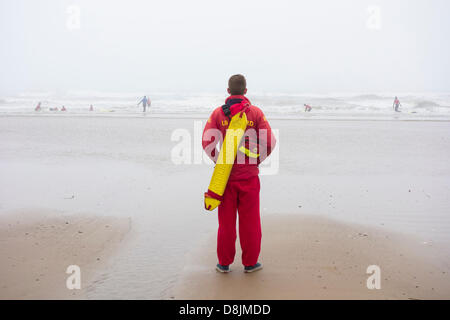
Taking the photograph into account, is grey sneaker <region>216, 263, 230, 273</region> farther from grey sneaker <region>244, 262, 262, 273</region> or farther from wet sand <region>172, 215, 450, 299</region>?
grey sneaker <region>244, 262, 262, 273</region>

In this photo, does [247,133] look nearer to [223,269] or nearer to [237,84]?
[237,84]

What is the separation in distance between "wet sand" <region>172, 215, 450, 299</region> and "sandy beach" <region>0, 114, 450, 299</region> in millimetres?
15

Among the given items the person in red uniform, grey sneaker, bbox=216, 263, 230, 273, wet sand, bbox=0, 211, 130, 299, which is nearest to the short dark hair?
the person in red uniform

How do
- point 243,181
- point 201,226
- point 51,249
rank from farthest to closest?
point 201,226 → point 51,249 → point 243,181

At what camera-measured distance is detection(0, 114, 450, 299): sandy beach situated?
348 centimetres

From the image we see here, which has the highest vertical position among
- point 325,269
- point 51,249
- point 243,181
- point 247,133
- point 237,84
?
point 237,84

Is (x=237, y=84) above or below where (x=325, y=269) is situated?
above

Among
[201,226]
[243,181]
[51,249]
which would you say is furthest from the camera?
[201,226]

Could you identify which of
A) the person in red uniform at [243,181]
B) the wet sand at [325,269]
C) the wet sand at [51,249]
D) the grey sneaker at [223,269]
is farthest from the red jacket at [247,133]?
the wet sand at [51,249]

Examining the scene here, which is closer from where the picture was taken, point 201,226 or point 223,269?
point 223,269

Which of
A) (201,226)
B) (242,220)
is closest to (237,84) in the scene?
(242,220)

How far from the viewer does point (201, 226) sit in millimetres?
5035

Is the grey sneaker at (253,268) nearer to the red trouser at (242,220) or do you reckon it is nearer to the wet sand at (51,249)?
the red trouser at (242,220)

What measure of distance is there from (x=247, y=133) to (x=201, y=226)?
1.83m
